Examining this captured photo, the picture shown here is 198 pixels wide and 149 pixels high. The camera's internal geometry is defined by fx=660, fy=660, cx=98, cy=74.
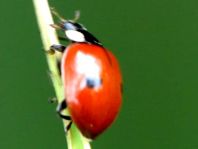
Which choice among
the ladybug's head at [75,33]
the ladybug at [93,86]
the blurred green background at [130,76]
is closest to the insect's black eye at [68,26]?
the ladybug's head at [75,33]

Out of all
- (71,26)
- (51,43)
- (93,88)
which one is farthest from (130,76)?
(51,43)

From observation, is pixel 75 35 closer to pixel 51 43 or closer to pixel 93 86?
pixel 93 86

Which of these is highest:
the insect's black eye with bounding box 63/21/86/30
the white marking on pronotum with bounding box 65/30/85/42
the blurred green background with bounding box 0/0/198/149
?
the insect's black eye with bounding box 63/21/86/30

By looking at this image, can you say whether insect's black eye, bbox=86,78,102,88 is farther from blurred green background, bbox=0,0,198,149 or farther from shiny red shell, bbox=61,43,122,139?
blurred green background, bbox=0,0,198,149

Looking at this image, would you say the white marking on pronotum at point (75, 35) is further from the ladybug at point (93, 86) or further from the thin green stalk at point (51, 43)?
the thin green stalk at point (51, 43)

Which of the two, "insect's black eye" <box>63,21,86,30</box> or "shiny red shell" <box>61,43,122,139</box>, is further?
"insect's black eye" <box>63,21,86,30</box>

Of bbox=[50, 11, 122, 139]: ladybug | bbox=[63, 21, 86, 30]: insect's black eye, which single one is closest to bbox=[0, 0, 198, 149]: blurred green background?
bbox=[63, 21, 86, 30]: insect's black eye
